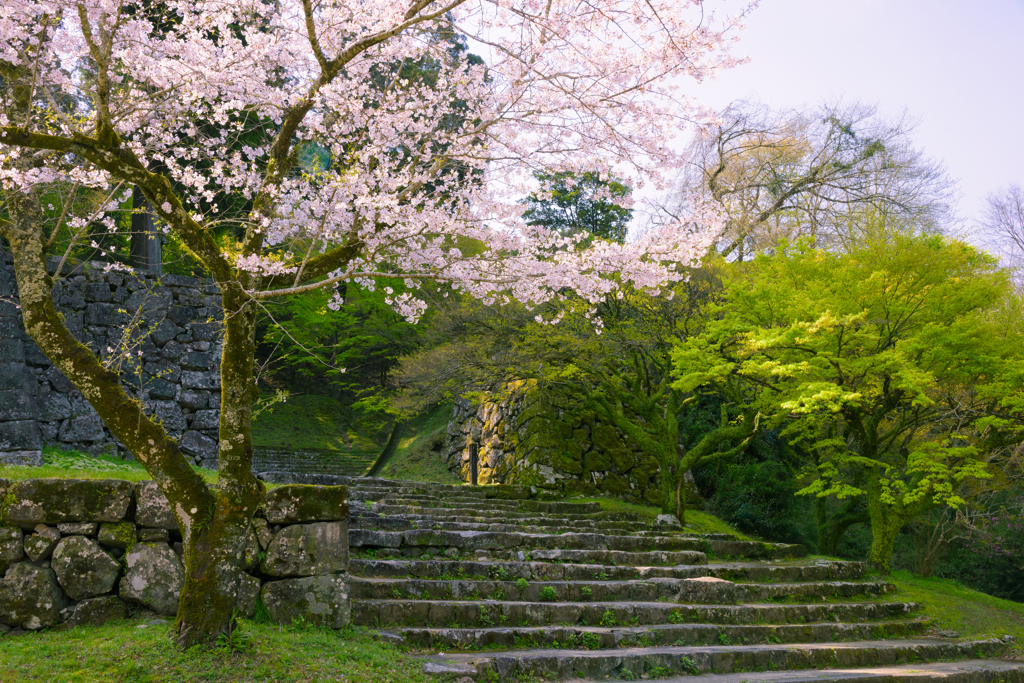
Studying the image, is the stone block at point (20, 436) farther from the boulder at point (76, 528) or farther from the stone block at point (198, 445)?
the boulder at point (76, 528)

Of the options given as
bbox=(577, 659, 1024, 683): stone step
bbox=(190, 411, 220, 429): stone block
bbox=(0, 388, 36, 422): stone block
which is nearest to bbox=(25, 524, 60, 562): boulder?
bbox=(577, 659, 1024, 683): stone step

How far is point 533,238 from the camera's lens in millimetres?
6500

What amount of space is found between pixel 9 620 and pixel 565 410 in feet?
39.8

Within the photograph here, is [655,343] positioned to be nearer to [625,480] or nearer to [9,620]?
[625,480]

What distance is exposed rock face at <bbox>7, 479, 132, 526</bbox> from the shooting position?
4500mm

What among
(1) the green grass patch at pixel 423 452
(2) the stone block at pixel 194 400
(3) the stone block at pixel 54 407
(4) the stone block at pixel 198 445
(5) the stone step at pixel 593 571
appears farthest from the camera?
(1) the green grass patch at pixel 423 452

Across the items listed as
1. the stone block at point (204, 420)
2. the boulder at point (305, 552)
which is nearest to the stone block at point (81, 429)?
the stone block at point (204, 420)

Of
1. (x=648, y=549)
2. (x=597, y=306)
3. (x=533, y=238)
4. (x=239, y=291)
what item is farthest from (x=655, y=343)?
(x=239, y=291)

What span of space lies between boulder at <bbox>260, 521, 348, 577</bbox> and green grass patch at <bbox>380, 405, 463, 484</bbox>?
12.1m

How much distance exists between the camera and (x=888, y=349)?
975cm

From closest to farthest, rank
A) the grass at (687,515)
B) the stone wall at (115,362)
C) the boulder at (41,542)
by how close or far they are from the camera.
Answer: the boulder at (41,542) → the stone wall at (115,362) → the grass at (687,515)

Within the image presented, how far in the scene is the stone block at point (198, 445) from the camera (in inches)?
424

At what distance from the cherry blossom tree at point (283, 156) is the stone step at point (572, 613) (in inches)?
63.0

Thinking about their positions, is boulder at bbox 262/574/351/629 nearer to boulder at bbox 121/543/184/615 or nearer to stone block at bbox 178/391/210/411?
boulder at bbox 121/543/184/615
